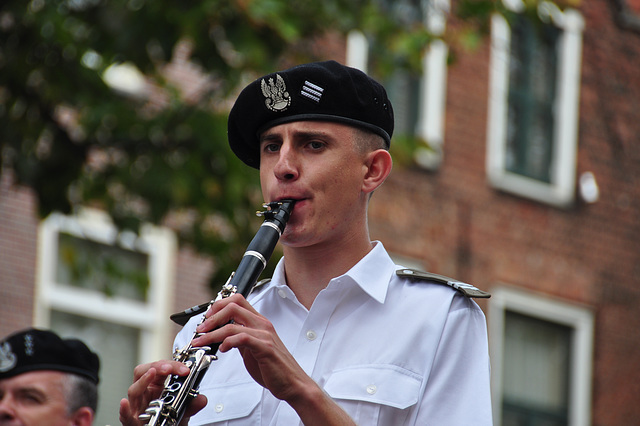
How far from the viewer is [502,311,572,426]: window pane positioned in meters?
15.6

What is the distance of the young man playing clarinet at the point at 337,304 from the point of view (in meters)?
3.30

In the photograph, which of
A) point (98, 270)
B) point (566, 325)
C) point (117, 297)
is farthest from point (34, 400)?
point (566, 325)

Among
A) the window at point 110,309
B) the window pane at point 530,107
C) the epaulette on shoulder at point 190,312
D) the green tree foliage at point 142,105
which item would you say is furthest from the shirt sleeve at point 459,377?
the window pane at point 530,107

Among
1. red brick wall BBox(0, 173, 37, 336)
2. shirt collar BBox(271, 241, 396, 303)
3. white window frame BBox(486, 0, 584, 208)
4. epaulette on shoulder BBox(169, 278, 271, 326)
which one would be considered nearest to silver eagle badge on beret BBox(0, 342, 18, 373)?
epaulette on shoulder BBox(169, 278, 271, 326)

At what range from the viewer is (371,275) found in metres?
3.53

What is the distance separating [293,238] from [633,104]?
46.2 feet

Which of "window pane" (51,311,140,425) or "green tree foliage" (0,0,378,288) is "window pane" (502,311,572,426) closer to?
"window pane" (51,311,140,425)

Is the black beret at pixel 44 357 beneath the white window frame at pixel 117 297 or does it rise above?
beneath

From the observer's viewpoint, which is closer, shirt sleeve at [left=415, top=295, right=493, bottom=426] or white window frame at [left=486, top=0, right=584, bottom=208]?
shirt sleeve at [left=415, top=295, right=493, bottom=426]

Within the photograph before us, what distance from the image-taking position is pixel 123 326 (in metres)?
12.5

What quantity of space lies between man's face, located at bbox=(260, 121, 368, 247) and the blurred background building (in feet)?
33.0

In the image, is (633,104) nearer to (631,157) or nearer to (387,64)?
(631,157)

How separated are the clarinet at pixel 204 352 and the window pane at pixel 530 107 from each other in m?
12.6

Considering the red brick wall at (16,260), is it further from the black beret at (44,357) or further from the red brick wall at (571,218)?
the black beret at (44,357)
